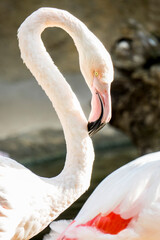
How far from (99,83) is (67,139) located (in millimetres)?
284

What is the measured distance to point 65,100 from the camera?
7.53 feet

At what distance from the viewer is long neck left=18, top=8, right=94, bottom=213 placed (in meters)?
2.23

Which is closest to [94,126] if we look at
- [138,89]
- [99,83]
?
[99,83]

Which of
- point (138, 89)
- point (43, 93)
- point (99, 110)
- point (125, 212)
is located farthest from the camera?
point (43, 93)

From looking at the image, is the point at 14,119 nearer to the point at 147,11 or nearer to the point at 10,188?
the point at 147,11

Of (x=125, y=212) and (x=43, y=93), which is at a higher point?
(x=125, y=212)

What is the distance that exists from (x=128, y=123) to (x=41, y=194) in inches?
167

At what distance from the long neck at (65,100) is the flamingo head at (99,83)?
8cm

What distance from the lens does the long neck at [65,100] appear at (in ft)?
7.31

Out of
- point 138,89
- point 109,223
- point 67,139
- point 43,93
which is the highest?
point 67,139

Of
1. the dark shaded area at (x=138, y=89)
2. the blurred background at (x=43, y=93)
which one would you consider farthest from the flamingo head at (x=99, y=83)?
the blurred background at (x=43, y=93)

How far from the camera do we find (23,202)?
2049 millimetres

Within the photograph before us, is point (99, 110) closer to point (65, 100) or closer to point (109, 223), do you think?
point (65, 100)

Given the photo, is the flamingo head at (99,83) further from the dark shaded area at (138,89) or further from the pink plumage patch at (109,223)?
the dark shaded area at (138,89)
